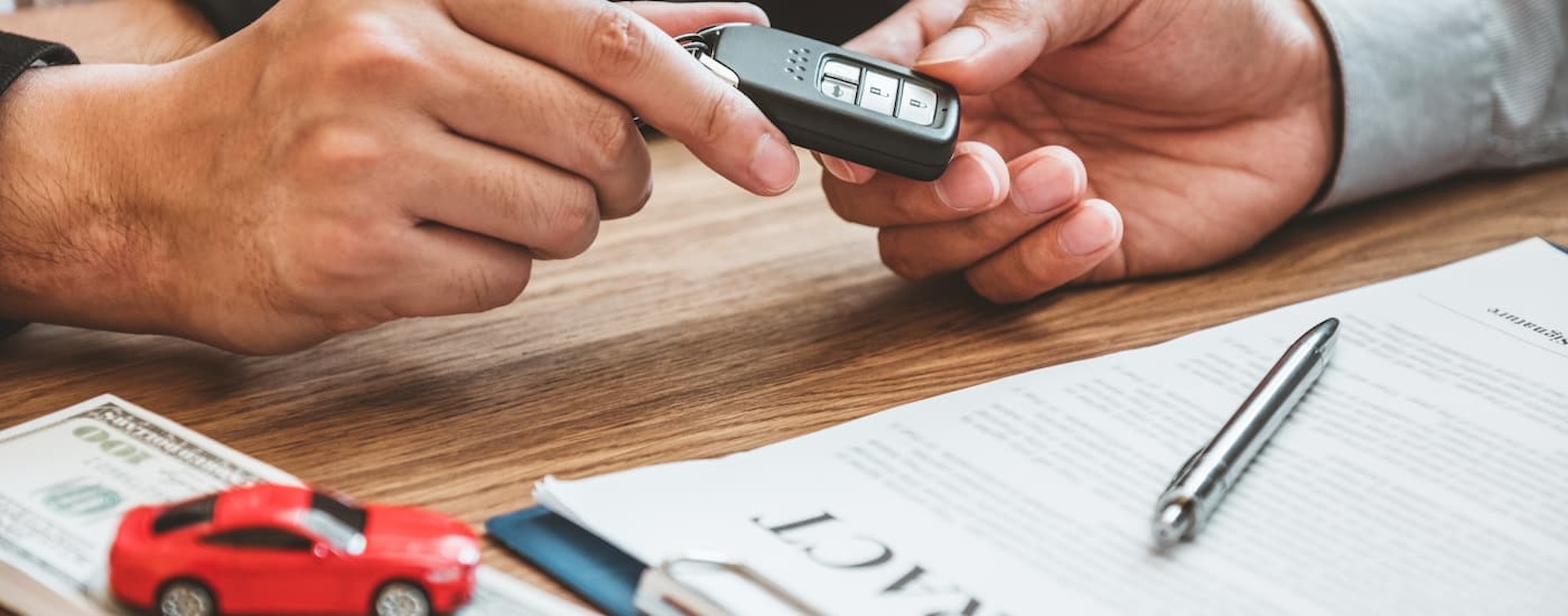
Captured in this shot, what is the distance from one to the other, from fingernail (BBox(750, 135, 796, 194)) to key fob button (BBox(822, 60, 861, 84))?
0.04m

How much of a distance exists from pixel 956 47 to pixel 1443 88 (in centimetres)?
46

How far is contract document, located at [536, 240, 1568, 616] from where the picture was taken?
1.44ft

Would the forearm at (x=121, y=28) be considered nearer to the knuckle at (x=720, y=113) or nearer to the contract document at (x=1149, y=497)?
the knuckle at (x=720, y=113)

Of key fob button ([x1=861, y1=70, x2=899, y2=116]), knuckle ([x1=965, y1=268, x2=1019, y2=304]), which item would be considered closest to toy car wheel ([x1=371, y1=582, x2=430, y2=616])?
key fob button ([x1=861, y1=70, x2=899, y2=116])

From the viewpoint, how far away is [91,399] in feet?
1.83

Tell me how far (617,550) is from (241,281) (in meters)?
0.26

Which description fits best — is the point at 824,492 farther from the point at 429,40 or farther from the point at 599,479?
the point at 429,40

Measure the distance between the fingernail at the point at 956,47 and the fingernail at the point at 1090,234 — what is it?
0.40ft

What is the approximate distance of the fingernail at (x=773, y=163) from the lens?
61 centimetres

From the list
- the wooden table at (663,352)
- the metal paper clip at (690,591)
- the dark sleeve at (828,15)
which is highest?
the dark sleeve at (828,15)

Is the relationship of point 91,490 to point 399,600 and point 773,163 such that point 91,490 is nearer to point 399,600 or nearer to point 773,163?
point 399,600

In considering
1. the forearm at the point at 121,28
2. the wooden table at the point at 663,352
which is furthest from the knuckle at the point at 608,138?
the forearm at the point at 121,28

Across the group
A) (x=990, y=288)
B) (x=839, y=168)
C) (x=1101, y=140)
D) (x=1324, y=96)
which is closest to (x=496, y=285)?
(x=839, y=168)

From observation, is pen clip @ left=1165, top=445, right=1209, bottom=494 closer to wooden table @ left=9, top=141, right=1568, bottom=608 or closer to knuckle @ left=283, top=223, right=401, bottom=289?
wooden table @ left=9, top=141, right=1568, bottom=608
